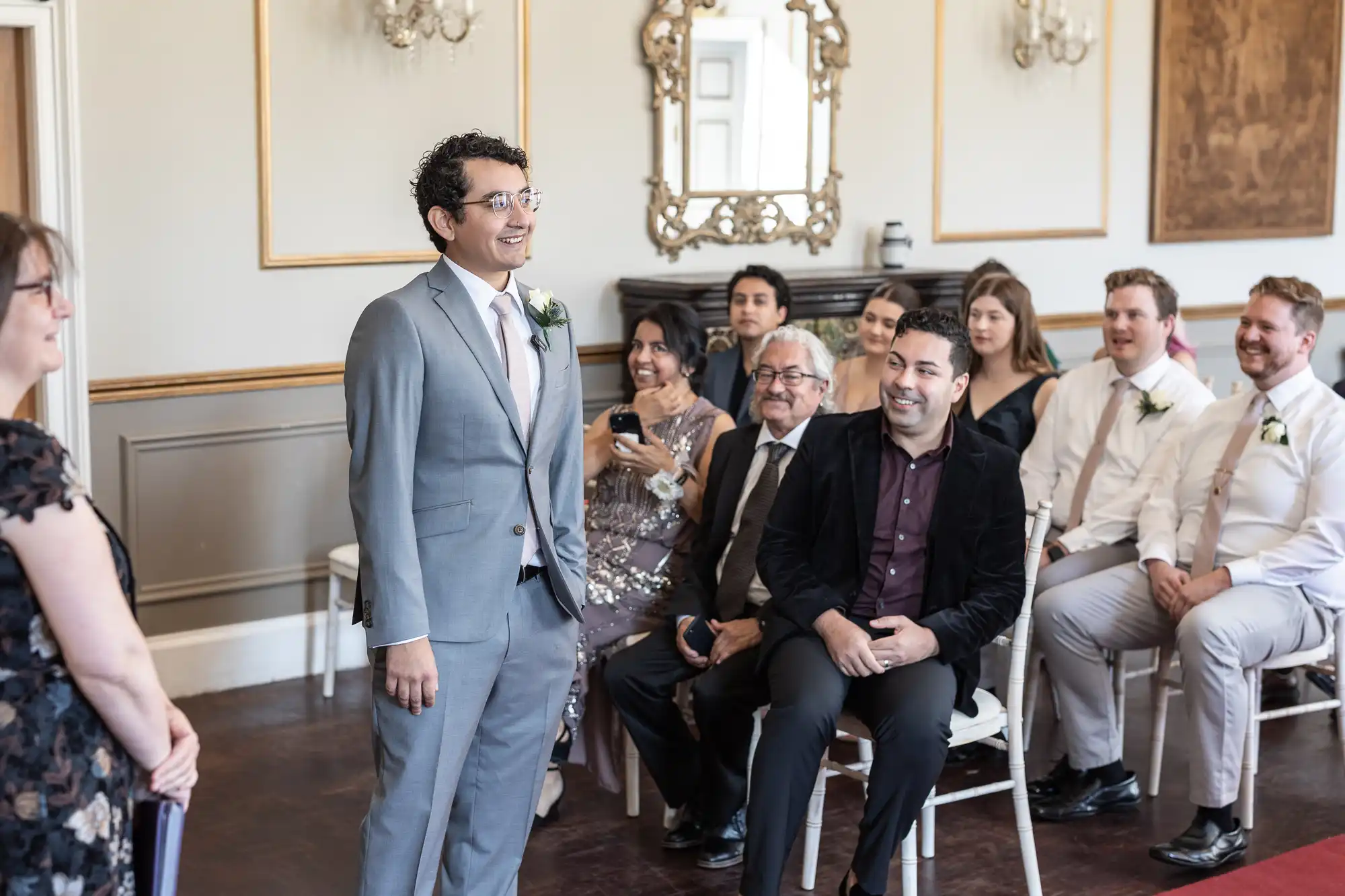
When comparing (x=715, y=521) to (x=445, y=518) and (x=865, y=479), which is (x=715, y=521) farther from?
(x=445, y=518)

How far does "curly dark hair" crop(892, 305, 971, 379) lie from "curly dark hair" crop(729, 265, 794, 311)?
1760 mm

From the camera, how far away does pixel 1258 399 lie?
160 inches

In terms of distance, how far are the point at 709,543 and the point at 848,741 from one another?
0.72 m

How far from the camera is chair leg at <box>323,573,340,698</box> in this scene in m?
5.06

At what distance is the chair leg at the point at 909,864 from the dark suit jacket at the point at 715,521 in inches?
30.6

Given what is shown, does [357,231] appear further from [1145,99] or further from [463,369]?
[1145,99]

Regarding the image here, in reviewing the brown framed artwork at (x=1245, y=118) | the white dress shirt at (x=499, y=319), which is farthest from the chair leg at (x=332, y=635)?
the brown framed artwork at (x=1245, y=118)

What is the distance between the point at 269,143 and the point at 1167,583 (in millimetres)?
3103

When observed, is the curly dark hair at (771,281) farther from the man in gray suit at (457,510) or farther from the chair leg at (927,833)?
the man in gray suit at (457,510)

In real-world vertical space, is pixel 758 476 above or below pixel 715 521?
above

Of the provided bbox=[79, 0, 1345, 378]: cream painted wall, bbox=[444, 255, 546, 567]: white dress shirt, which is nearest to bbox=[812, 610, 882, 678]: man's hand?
bbox=[444, 255, 546, 567]: white dress shirt

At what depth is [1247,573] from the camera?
12.7 feet

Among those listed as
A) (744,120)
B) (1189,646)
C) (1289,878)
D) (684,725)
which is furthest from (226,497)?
(1289,878)

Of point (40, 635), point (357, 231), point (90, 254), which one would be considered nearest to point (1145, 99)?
point (357, 231)
